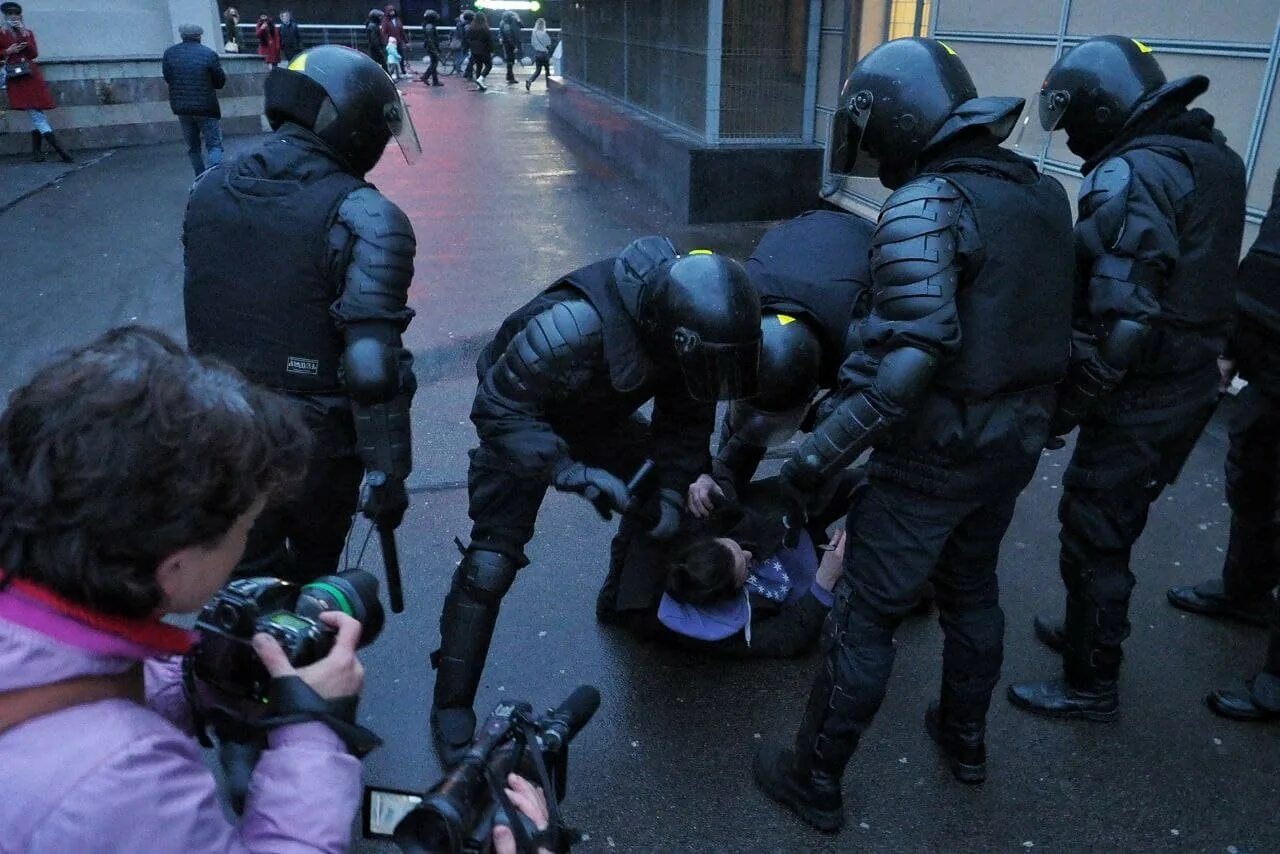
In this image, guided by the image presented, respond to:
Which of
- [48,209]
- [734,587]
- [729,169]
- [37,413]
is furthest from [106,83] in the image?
[37,413]

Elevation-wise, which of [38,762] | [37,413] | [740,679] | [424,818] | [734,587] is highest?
[37,413]

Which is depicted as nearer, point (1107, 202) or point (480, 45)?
point (1107, 202)

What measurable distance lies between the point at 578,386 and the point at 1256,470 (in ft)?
7.65

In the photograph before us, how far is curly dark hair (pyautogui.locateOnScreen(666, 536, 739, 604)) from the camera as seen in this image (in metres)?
3.07

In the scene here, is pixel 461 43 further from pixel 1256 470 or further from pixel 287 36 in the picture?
pixel 1256 470

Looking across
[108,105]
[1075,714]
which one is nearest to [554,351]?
[1075,714]

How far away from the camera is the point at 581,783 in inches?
112

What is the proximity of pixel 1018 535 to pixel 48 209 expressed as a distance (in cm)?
1022

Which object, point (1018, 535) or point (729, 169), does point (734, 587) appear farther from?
point (729, 169)

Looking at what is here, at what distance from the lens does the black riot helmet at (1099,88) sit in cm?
296

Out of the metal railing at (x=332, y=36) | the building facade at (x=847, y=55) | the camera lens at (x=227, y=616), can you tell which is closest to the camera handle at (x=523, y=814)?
the camera lens at (x=227, y=616)

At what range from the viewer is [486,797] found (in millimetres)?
1352

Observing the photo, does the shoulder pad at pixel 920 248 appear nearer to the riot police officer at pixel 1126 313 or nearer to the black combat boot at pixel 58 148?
the riot police officer at pixel 1126 313

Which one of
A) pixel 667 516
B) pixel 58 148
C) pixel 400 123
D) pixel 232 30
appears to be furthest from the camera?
pixel 232 30
